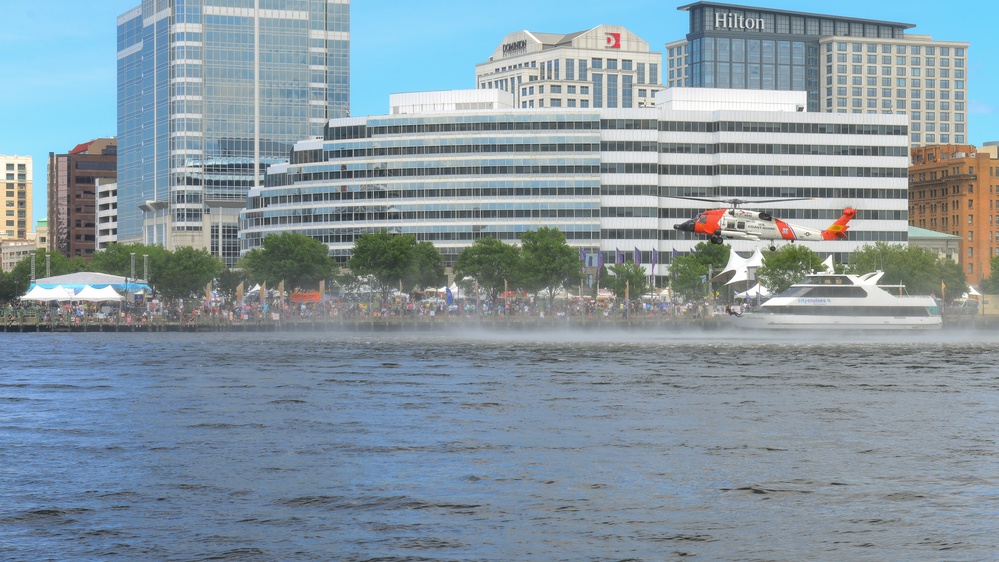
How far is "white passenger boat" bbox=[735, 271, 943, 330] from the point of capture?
11969 cm

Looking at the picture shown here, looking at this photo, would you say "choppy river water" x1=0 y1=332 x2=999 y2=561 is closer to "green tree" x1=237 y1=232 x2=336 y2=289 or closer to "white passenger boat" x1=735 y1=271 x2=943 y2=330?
"white passenger boat" x1=735 y1=271 x2=943 y2=330

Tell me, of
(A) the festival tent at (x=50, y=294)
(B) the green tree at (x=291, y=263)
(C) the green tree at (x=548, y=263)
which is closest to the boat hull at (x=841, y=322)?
(C) the green tree at (x=548, y=263)

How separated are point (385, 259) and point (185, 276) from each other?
3938 centimetres

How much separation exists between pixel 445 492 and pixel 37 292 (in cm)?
10985

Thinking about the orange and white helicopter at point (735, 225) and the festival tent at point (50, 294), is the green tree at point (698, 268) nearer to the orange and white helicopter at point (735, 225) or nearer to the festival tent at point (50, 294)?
the orange and white helicopter at point (735, 225)

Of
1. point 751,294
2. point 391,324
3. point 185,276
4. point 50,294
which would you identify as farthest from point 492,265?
point 50,294

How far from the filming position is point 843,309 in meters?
120

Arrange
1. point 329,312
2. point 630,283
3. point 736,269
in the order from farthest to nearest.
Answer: point 630,283, point 736,269, point 329,312

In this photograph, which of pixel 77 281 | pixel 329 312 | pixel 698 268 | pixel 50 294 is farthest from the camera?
pixel 698 268

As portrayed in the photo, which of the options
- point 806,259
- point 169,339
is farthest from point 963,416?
point 806,259

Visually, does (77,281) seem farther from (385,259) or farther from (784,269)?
(784,269)

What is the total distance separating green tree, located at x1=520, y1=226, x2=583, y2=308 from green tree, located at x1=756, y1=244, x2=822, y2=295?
22.6m

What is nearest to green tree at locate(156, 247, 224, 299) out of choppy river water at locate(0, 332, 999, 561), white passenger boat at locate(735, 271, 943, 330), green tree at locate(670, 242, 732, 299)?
green tree at locate(670, 242, 732, 299)

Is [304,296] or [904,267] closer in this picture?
[304,296]
